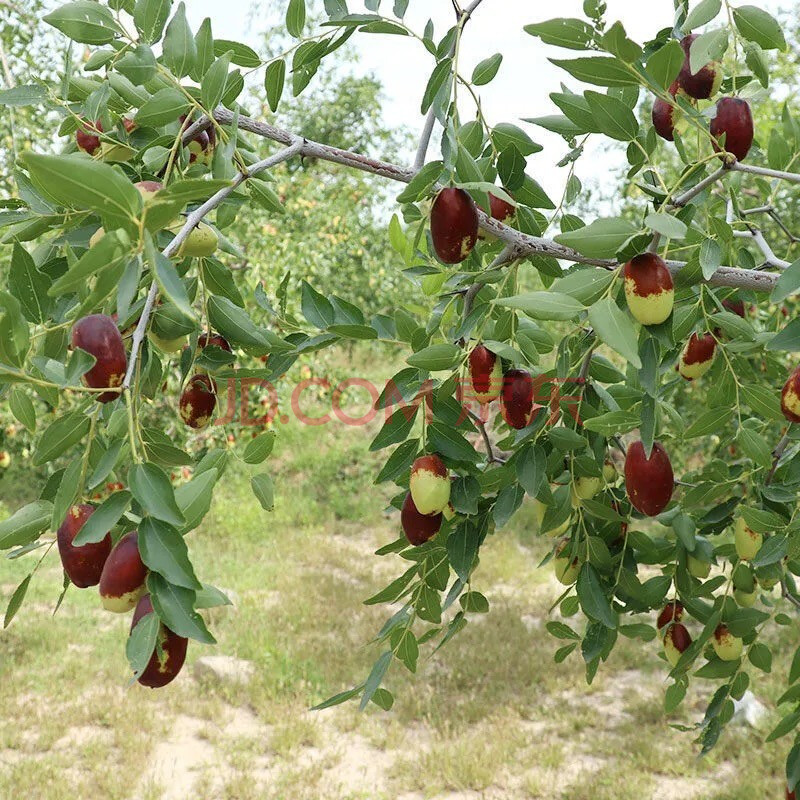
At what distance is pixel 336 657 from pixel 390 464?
392cm

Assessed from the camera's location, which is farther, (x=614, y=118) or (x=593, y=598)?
(x=593, y=598)

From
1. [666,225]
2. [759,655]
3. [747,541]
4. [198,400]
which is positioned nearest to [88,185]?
[666,225]

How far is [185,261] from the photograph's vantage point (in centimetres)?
115

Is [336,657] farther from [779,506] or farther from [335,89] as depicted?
[335,89]

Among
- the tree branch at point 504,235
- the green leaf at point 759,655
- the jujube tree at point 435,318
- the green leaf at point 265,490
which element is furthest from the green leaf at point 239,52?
the green leaf at point 759,655

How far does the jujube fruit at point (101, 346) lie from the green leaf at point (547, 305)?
0.37 m

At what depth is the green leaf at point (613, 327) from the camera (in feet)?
2.57

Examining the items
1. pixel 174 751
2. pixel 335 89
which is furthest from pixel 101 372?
pixel 335 89

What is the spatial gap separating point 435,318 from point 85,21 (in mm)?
616

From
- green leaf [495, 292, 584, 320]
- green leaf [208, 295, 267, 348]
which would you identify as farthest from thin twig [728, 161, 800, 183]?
green leaf [208, 295, 267, 348]

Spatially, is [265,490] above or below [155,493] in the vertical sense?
below

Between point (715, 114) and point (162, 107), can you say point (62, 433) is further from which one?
point (715, 114)

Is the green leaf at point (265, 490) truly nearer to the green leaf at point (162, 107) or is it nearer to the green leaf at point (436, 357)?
the green leaf at point (436, 357)

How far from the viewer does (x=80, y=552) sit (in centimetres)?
82
